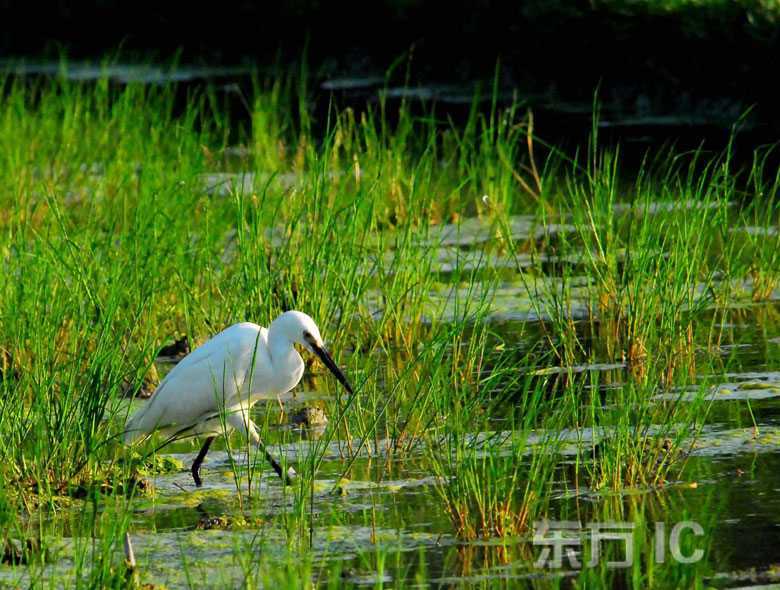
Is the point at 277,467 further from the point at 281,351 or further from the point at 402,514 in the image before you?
the point at 402,514

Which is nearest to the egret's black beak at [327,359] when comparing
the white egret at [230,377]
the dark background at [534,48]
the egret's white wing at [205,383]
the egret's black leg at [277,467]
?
the white egret at [230,377]

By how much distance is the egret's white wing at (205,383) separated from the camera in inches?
215

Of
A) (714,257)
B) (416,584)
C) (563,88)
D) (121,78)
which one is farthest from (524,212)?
(121,78)

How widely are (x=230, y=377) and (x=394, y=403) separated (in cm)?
84

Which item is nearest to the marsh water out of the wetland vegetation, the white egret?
the wetland vegetation

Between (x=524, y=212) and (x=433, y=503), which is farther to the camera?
(x=524, y=212)

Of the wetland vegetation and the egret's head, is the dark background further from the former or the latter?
the egret's head

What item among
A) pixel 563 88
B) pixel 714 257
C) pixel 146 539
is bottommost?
pixel 146 539

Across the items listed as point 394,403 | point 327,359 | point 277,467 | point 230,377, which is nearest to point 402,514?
point 277,467

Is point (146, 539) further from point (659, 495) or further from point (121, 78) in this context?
point (121, 78)

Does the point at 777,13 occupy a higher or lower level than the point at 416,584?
higher

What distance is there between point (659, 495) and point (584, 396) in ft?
4.25

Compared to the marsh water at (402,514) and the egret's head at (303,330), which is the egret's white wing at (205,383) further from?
the marsh water at (402,514)

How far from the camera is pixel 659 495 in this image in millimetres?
4859
